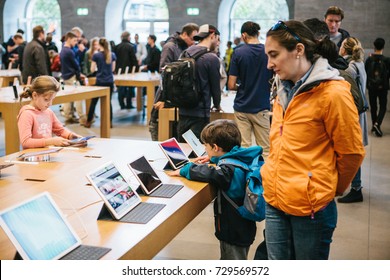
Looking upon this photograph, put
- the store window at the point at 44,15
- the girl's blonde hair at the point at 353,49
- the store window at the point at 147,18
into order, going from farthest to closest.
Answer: the store window at the point at 44,15 → the store window at the point at 147,18 → the girl's blonde hair at the point at 353,49

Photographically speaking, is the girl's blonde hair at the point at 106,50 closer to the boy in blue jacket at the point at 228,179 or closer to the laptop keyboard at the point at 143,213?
the boy in blue jacket at the point at 228,179

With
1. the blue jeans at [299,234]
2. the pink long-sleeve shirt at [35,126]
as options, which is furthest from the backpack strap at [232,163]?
the pink long-sleeve shirt at [35,126]

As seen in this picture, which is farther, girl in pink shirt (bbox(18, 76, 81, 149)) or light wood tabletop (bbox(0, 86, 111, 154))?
light wood tabletop (bbox(0, 86, 111, 154))

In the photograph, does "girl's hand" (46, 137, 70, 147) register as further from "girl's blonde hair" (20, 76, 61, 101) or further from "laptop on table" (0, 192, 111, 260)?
"laptop on table" (0, 192, 111, 260)

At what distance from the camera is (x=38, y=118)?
3.95 m

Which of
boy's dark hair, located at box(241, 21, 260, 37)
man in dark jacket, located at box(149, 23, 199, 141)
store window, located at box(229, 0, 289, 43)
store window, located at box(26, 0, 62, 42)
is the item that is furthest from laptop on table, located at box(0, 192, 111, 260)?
store window, located at box(26, 0, 62, 42)

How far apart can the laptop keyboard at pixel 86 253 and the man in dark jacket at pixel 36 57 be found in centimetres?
652

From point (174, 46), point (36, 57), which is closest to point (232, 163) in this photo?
point (174, 46)

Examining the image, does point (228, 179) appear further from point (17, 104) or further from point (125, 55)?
point (125, 55)

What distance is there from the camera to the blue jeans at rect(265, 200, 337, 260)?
2189mm

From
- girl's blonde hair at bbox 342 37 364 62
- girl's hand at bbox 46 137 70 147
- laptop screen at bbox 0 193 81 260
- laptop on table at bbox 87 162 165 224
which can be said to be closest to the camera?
laptop screen at bbox 0 193 81 260

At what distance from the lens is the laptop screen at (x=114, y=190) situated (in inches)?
90.4

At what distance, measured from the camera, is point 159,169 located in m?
3.24

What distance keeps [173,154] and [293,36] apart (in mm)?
1381
